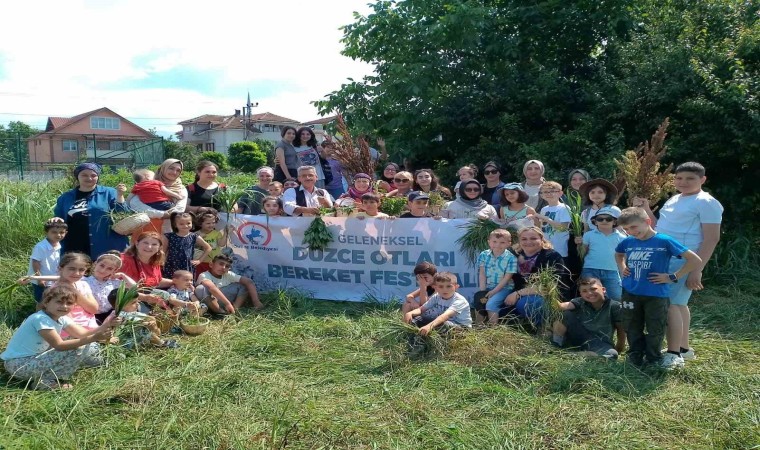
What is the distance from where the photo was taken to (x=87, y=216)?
21.4 feet

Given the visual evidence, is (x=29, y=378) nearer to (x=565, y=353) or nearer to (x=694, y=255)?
(x=565, y=353)

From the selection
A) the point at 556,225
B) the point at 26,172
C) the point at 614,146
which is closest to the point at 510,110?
the point at 614,146

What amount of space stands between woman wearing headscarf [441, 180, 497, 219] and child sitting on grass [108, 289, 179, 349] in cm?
341

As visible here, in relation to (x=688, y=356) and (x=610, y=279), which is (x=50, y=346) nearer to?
(x=610, y=279)

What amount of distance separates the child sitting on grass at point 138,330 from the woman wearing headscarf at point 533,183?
165 inches

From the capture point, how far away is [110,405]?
13.3 ft

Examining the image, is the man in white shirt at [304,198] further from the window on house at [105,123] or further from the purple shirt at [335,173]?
the window on house at [105,123]

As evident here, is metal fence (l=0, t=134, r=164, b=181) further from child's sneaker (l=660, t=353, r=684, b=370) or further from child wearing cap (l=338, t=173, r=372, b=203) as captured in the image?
child's sneaker (l=660, t=353, r=684, b=370)

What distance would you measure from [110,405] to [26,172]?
887 inches

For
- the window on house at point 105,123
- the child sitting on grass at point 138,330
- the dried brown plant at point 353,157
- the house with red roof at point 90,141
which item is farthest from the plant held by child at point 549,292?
the window on house at point 105,123

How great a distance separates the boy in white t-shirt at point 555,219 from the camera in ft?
20.7

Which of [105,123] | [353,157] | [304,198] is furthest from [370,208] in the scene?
[105,123]

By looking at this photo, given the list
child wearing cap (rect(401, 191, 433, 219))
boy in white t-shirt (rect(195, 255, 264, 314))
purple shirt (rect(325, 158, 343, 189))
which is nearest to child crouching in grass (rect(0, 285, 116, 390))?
boy in white t-shirt (rect(195, 255, 264, 314))

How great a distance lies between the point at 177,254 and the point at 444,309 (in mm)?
3062
